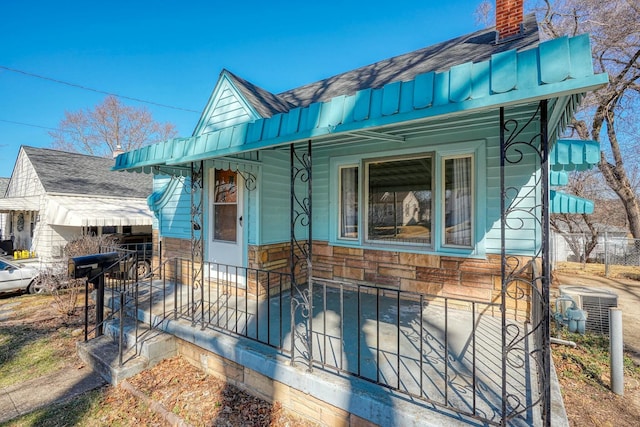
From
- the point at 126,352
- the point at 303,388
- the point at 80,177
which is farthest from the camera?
the point at 80,177

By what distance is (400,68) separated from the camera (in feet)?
19.4

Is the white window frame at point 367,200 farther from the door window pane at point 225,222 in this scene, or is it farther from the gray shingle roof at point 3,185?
the gray shingle roof at point 3,185

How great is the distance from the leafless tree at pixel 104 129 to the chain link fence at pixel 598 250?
2645 centimetres

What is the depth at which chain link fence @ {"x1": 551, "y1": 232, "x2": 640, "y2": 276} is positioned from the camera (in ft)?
36.1

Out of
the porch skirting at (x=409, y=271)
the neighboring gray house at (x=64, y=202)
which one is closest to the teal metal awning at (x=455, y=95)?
the porch skirting at (x=409, y=271)

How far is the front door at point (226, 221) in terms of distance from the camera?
5.59m

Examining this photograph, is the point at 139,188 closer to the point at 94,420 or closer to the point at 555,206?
A: the point at 94,420

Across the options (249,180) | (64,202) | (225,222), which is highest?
(249,180)

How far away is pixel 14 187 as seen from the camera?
48.3ft

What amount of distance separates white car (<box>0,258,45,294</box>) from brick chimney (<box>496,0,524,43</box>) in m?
11.2

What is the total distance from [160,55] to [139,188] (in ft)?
22.2

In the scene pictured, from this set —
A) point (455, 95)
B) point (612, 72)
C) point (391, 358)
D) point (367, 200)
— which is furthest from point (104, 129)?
point (612, 72)

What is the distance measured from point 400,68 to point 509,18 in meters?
1.83

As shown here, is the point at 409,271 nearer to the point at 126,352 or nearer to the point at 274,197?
the point at 274,197
